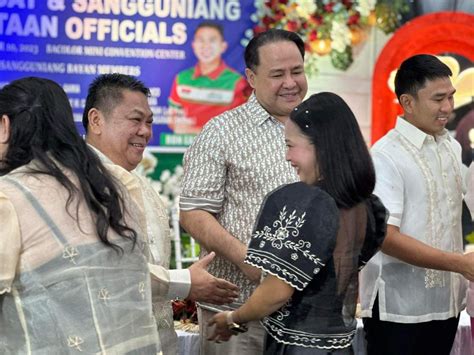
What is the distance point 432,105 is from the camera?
146 inches

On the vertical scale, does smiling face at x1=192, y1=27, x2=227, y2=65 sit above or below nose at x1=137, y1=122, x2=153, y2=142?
above

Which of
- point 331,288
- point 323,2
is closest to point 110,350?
point 331,288

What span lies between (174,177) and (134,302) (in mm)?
4214

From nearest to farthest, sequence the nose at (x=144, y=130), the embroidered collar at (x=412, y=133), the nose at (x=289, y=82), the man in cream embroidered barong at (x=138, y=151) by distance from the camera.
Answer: the man in cream embroidered barong at (x=138, y=151), the nose at (x=144, y=130), the nose at (x=289, y=82), the embroidered collar at (x=412, y=133)

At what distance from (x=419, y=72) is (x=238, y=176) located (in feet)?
2.82

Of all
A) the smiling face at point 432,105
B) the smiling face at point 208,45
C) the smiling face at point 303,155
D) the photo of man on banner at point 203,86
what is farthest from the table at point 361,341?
the smiling face at point 208,45

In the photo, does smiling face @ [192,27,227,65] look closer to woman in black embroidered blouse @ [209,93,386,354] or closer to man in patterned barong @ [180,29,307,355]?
man in patterned barong @ [180,29,307,355]

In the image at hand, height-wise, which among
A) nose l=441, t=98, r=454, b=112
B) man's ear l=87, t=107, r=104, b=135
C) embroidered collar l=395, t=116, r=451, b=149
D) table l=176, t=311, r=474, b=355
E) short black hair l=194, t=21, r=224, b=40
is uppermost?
short black hair l=194, t=21, r=224, b=40

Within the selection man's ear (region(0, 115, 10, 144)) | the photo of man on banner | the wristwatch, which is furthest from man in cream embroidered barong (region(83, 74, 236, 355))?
the photo of man on banner

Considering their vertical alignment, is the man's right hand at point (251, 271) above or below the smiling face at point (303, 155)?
below

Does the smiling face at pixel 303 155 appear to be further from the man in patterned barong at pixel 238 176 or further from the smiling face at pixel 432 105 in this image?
the smiling face at pixel 432 105

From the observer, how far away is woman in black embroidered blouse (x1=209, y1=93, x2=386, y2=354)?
2609 mm

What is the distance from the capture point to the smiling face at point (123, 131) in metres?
3.36

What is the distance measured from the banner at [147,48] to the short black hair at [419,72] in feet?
9.79
